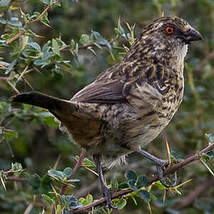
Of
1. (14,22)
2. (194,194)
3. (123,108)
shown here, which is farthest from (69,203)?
(194,194)

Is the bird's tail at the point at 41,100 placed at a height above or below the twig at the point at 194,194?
above

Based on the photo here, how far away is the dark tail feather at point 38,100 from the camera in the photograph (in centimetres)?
243

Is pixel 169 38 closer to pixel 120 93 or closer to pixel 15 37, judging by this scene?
pixel 120 93

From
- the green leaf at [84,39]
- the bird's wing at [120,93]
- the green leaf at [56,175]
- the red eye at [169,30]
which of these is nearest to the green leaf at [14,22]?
the green leaf at [84,39]

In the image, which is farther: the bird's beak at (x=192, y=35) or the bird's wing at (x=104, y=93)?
the bird's beak at (x=192, y=35)

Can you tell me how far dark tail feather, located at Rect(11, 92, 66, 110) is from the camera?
243 centimetres

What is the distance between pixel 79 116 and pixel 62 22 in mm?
2053

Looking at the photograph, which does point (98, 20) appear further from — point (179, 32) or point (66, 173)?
point (66, 173)

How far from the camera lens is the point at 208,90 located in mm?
4859

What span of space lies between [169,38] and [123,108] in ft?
2.60

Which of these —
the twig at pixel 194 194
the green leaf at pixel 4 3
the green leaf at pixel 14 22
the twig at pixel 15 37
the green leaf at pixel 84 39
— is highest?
the green leaf at pixel 4 3

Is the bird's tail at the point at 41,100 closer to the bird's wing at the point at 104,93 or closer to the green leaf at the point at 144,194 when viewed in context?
the bird's wing at the point at 104,93

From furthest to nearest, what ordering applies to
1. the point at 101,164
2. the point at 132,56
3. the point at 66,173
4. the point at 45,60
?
the point at 132,56 < the point at 101,164 < the point at 45,60 < the point at 66,173

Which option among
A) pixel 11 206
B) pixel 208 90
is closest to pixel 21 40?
pixel 11 206
